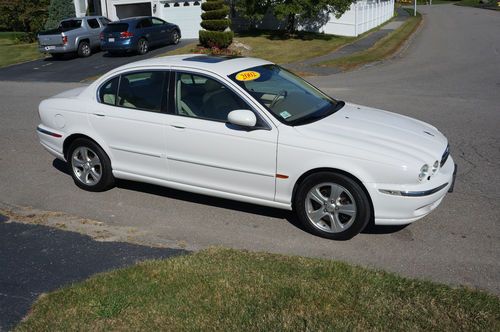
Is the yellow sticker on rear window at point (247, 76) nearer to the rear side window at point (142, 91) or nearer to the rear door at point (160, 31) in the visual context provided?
the rear side window at point (142, 91)

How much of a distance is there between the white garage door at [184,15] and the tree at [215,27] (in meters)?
5.13

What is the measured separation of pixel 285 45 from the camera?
25.3m

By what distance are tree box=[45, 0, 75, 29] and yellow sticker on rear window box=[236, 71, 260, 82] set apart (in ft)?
92.0

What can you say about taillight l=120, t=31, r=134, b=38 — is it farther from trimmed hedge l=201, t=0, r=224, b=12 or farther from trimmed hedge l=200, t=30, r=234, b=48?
trimmed hedge l=201, t=0, r=224, b=12

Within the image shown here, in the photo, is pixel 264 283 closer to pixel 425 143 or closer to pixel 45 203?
pixel 425 143

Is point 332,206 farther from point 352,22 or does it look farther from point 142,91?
point 352,22

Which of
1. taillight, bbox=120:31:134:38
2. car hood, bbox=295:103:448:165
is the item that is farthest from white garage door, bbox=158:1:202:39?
car hood, bbox=295:103:448:165

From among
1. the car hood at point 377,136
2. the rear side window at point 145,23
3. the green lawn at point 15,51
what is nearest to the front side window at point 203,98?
the car hood at point 377,136

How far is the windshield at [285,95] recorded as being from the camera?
562 cm

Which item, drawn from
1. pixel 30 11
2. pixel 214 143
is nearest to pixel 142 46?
pixel 30 11

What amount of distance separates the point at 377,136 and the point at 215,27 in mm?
19398

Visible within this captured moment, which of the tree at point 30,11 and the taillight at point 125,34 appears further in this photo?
the tree at point 30,11

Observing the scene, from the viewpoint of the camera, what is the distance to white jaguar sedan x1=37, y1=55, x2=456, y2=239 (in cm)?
505

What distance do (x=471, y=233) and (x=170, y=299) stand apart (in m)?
3.12
